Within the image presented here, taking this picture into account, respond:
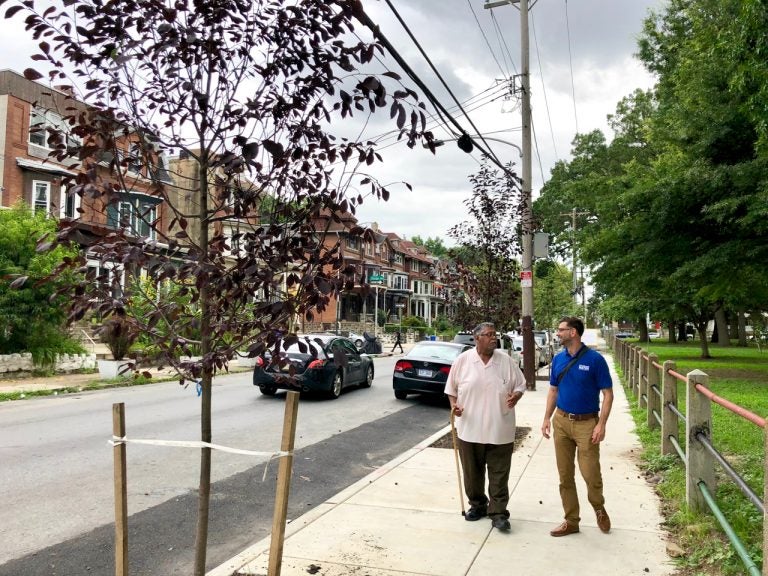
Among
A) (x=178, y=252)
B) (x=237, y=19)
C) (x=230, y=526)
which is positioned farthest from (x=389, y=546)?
(x=237, y=19)

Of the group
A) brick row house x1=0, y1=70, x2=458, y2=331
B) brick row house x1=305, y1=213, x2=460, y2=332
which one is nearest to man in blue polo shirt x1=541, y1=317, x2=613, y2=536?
brick row house x1=0, y1=70, x2=458, y2=331

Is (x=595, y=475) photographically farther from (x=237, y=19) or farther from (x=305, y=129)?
(x=237, y=19)

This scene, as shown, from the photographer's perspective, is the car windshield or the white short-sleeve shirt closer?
the white short-sleeve shirt

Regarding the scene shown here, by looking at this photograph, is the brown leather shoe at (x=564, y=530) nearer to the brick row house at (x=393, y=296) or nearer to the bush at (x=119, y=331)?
the bush at (x=119, y=331)

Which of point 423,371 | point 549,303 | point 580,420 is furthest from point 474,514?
A: point 549,303

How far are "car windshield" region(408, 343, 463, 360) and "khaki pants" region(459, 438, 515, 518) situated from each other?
923cm

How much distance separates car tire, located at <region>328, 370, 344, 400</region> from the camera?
1502cm

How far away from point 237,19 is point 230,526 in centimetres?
453

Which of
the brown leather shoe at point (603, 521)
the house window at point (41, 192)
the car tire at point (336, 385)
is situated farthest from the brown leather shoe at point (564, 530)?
the house window at point (41, 192)

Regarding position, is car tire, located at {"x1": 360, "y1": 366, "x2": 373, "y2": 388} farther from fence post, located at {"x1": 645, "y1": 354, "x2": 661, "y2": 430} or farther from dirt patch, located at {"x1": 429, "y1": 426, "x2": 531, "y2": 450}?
fence post, located at {"x1": 645, "y1": 354, "x2": 661, "y2": 430}

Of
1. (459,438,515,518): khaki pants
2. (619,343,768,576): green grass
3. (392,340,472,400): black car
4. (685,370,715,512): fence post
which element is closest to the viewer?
(619,343,768,576): green grass

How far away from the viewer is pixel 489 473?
18.7ft

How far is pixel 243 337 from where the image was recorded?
3496 millimetres

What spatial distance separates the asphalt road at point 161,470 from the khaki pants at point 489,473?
74.2 inches
